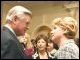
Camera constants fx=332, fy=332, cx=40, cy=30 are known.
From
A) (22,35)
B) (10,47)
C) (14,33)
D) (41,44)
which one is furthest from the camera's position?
(41,44)

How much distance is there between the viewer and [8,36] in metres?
3.01

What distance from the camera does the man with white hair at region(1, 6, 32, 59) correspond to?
116 inches

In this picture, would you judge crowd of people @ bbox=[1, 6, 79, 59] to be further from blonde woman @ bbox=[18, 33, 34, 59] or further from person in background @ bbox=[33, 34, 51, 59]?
person in background @ bbox=[33, 34, 51, 59]

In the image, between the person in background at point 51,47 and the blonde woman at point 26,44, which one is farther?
the person in background at point 51,47

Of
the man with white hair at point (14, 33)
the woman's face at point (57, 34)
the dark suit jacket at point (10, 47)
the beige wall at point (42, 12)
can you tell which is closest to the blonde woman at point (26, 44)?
the woman's face at point (57, 34)

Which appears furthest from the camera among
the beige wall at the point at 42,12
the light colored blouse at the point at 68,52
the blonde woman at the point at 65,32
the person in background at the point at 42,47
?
the beige wall at the point at 42,12

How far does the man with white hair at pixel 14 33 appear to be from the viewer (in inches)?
116

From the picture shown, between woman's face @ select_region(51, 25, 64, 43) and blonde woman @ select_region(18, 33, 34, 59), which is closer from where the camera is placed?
woman's face @ select_region(51, 25, 64, 43)

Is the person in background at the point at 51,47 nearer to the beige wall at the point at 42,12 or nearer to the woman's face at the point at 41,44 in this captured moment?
the woman's face at the point at 41,44

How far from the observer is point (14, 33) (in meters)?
3.11

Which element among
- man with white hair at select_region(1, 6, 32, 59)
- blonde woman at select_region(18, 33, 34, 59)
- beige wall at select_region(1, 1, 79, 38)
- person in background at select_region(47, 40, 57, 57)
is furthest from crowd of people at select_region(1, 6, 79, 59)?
beige wall at select_region(1, 1, 79, 38)

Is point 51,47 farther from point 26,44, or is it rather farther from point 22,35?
point 22,35

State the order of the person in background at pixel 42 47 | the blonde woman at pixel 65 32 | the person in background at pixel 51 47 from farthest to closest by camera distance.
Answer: the person in background at pixel 51 47 < the person in background at pixel 42 47 < the blonde woman at pixel 65 32

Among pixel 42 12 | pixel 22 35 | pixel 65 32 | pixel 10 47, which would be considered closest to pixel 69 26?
pixel 65 32
